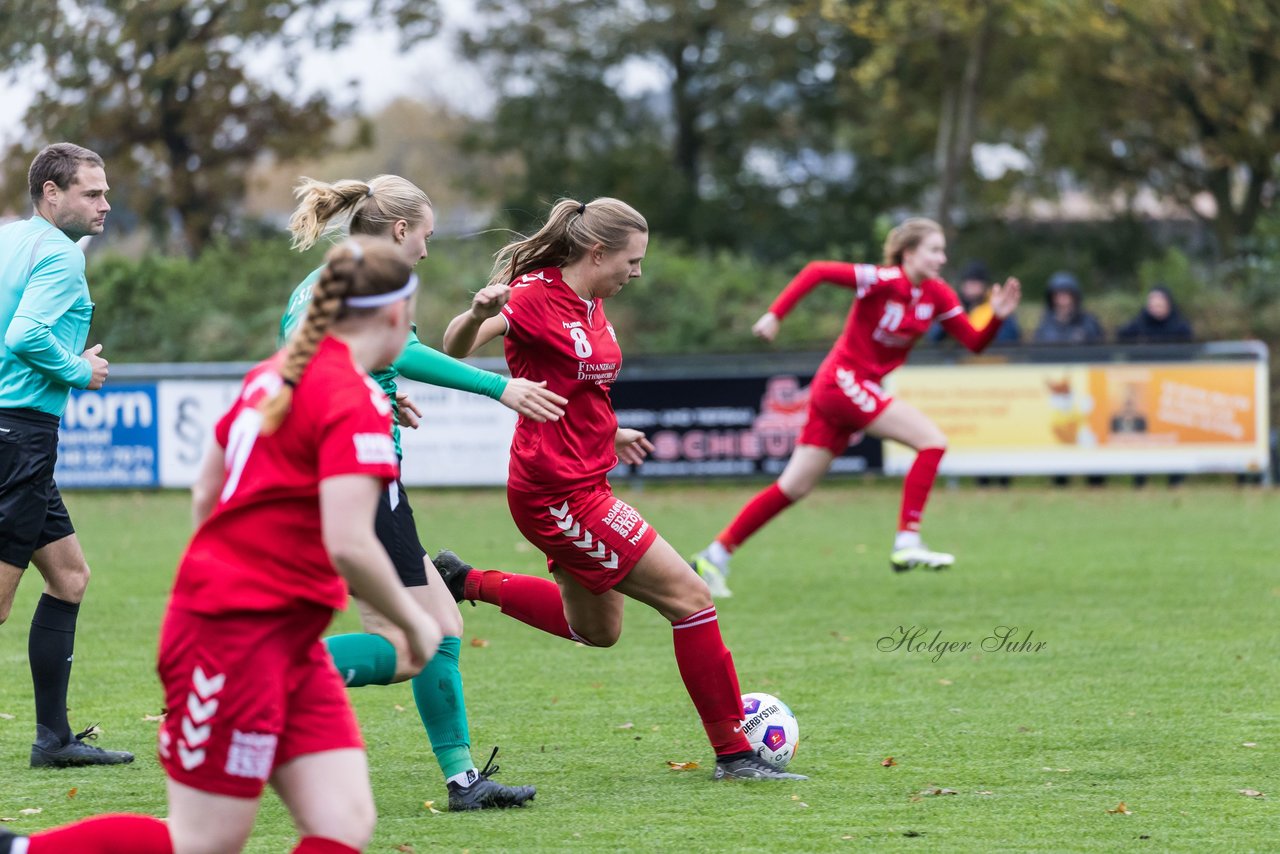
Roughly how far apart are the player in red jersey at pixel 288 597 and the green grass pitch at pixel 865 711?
1275mm

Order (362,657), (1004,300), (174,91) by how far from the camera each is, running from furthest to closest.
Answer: (174,91) → (1004,300) → (362,657)

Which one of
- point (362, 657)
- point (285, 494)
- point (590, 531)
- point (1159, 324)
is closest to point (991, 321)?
point (590, 531)

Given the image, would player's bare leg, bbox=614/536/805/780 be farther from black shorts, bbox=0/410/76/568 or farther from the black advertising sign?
the black advertising sign

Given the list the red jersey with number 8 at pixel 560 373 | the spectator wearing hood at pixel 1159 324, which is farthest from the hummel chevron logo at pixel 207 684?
the spectator wearing hood at pixel 1159 324

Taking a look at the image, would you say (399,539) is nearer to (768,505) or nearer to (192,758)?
(192,758)

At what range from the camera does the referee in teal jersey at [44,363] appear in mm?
5402

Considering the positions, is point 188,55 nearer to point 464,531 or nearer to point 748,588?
point 464,531

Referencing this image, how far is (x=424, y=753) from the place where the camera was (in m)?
5.88

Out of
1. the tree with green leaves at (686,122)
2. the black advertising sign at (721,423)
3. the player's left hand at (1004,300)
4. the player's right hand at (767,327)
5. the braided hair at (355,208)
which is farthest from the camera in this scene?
the tree with green leaves at (686,122)

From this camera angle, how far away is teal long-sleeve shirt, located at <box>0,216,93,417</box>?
535cm

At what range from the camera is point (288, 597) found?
3.28m

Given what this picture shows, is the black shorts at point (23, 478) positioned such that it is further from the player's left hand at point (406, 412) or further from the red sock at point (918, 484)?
the red sock at point (918, 484)

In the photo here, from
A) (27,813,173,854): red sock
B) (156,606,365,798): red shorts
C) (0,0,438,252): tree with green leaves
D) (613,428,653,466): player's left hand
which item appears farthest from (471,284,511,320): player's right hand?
(0,0,438,252): tree with green leaves

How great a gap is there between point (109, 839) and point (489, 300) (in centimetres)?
217
